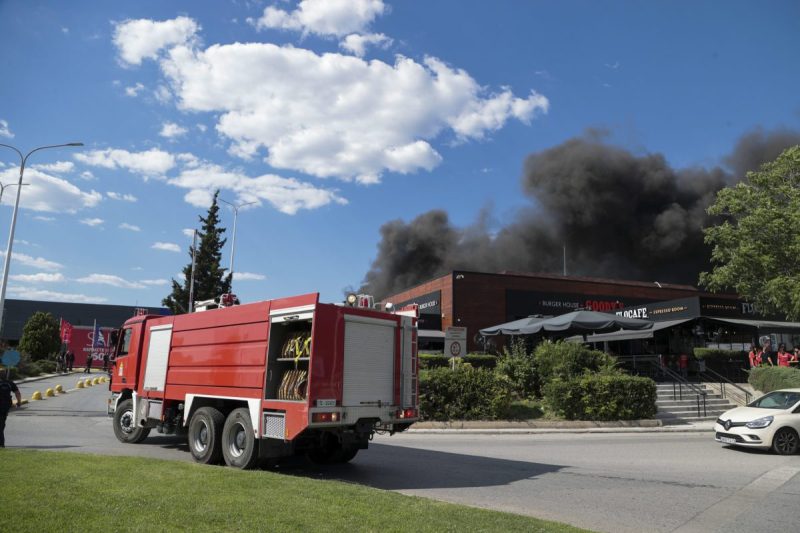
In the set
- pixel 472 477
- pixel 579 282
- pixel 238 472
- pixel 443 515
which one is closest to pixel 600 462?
pixel 472 477

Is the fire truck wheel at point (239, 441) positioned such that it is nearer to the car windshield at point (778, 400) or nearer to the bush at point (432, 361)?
the car windshield at point (778, 400)

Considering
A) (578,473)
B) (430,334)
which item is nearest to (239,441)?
(578,473)

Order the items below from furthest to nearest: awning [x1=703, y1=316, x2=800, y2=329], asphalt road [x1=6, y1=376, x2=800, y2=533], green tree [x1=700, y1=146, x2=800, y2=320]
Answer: green tree [x1=700, y1=146, x2=800, y2=320], awning [x1=703, y1=316, x2=800, y2=329], asphalt road [x1=6, y1=376, x2=800, y2=533]

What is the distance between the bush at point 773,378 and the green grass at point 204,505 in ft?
51.2

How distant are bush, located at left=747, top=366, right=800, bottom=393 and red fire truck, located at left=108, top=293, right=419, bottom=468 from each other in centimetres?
1412

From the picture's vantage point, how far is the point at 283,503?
5488mm

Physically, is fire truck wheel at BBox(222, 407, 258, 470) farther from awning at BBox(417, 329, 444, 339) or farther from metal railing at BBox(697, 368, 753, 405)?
awning at BBox(417, 329, 444, 339)

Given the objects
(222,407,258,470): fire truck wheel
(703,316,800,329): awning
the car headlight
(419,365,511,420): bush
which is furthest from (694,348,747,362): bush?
Answer: (222,407,258,470): fire truck wheel

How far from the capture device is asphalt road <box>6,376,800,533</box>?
246 inches

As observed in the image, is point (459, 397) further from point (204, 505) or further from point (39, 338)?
point (39, 338)

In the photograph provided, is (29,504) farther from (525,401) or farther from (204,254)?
(204,254)

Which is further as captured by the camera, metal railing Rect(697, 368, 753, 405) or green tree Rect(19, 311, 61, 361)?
green tree Rect(19, 311, 61, 361)

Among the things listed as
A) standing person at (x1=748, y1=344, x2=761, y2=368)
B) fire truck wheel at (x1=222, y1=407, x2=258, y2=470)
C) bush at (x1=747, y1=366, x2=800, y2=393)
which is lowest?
fire truck wheel at (x1=222, y1=407, x2=258, y2=470)

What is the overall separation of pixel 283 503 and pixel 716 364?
2223 cm
